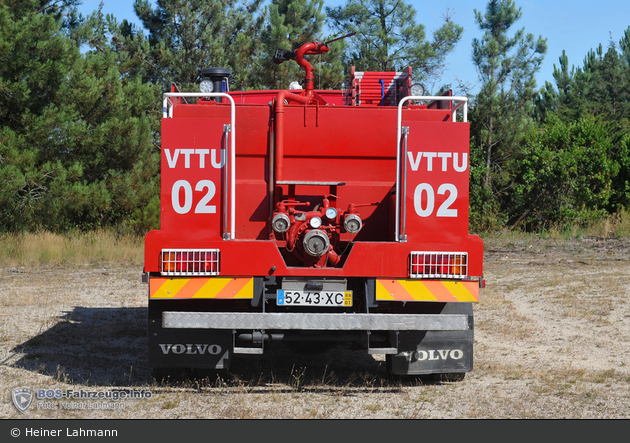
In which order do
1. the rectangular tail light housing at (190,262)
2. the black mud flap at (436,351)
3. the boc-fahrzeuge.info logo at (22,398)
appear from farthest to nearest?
1. the black mud flap at (436,351)
2. the rectangular tail light housing at (190,262)
3. the boc-fahrzeuge.info logo at (22,398)

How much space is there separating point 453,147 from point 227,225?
6.53ft

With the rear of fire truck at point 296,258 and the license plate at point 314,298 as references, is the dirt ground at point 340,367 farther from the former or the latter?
the license plate at point 314,298

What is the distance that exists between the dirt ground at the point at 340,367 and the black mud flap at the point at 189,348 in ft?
0.86

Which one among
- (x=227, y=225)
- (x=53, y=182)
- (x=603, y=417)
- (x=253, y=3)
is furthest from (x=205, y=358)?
(x=253, y=3)

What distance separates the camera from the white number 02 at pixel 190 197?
5.45 metres

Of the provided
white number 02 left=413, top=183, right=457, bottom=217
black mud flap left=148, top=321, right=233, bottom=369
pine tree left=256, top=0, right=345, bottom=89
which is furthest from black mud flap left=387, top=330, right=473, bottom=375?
pine tree left=256, top=0, right=345, bottom=89

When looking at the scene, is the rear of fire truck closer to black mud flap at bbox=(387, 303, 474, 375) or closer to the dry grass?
black mud flap at bbox=(387, 303, 474, 375)

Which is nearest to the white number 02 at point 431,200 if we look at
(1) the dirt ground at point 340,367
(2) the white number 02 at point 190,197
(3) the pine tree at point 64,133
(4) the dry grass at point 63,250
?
(1) the dirt ground at point 340,367

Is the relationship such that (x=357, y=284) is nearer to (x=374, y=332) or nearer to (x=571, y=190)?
(x=374, y=332)

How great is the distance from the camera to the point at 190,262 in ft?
17.6

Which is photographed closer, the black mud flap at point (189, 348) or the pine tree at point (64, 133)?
the black mud flap at point (189, 348)

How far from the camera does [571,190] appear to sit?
2350 cm

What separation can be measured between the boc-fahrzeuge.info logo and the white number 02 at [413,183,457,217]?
3.53 metres

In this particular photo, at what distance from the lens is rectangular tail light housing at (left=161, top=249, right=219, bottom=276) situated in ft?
17.5
